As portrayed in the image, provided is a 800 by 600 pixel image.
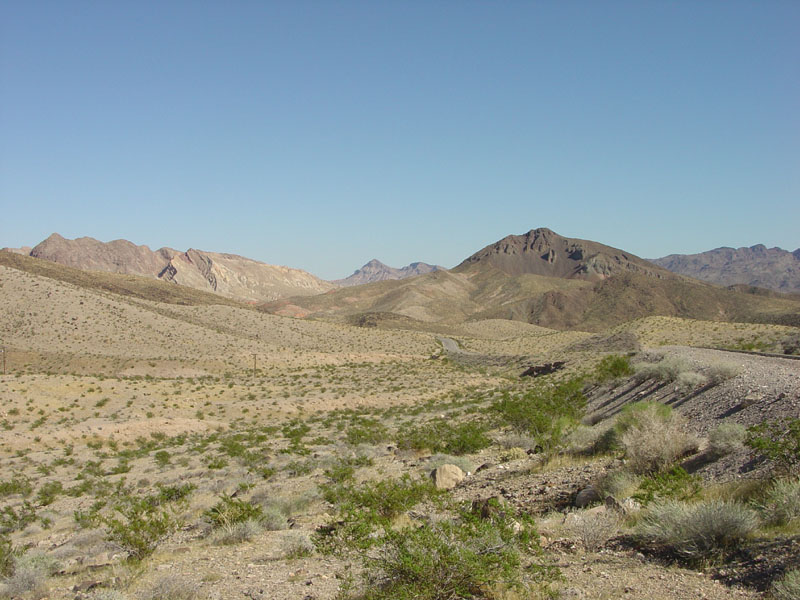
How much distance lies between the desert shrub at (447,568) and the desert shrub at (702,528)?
160cm

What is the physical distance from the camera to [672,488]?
7465mm

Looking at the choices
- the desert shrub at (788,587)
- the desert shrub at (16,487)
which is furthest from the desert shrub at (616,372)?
the desert shrub at (16,487)

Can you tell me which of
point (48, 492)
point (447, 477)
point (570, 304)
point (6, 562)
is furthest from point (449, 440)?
point (570, 304)

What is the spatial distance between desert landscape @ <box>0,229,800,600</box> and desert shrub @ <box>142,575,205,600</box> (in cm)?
5

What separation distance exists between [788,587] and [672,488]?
266 cm

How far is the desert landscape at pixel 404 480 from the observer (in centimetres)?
606

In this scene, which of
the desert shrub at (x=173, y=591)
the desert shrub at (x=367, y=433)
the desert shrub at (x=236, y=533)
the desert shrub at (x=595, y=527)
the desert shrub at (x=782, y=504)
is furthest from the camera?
the desert shrub at (x=367, y=433)

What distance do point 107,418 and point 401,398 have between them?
18.0m

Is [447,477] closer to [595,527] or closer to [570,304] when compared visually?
[595,527]

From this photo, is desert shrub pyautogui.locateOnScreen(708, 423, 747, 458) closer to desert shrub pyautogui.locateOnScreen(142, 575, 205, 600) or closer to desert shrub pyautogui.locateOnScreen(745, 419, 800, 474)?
desert shrub pyautogui.locateOnScreen(745, 419, 800, 474)

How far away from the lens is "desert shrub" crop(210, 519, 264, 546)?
31.9 ft

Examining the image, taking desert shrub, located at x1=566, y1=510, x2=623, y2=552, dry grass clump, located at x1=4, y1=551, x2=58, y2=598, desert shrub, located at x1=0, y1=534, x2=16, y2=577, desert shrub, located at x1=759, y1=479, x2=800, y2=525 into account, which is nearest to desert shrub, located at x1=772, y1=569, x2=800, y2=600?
desert shrub, located at x1=759, y1=479, x2=800, y2=525

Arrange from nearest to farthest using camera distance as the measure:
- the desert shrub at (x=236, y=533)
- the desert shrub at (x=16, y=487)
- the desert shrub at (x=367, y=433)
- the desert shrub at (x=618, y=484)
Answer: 1. the desert shrub at (x=618, y=484)
2. the desert shrub at (x=236, y=533)
3. the desert shrub at (x=16, y=487)
4. the desert shrub at (x=367, y=433)

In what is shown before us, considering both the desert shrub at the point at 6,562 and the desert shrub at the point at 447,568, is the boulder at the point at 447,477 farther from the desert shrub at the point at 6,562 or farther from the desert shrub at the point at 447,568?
the desert shrub at the point at 6,562
